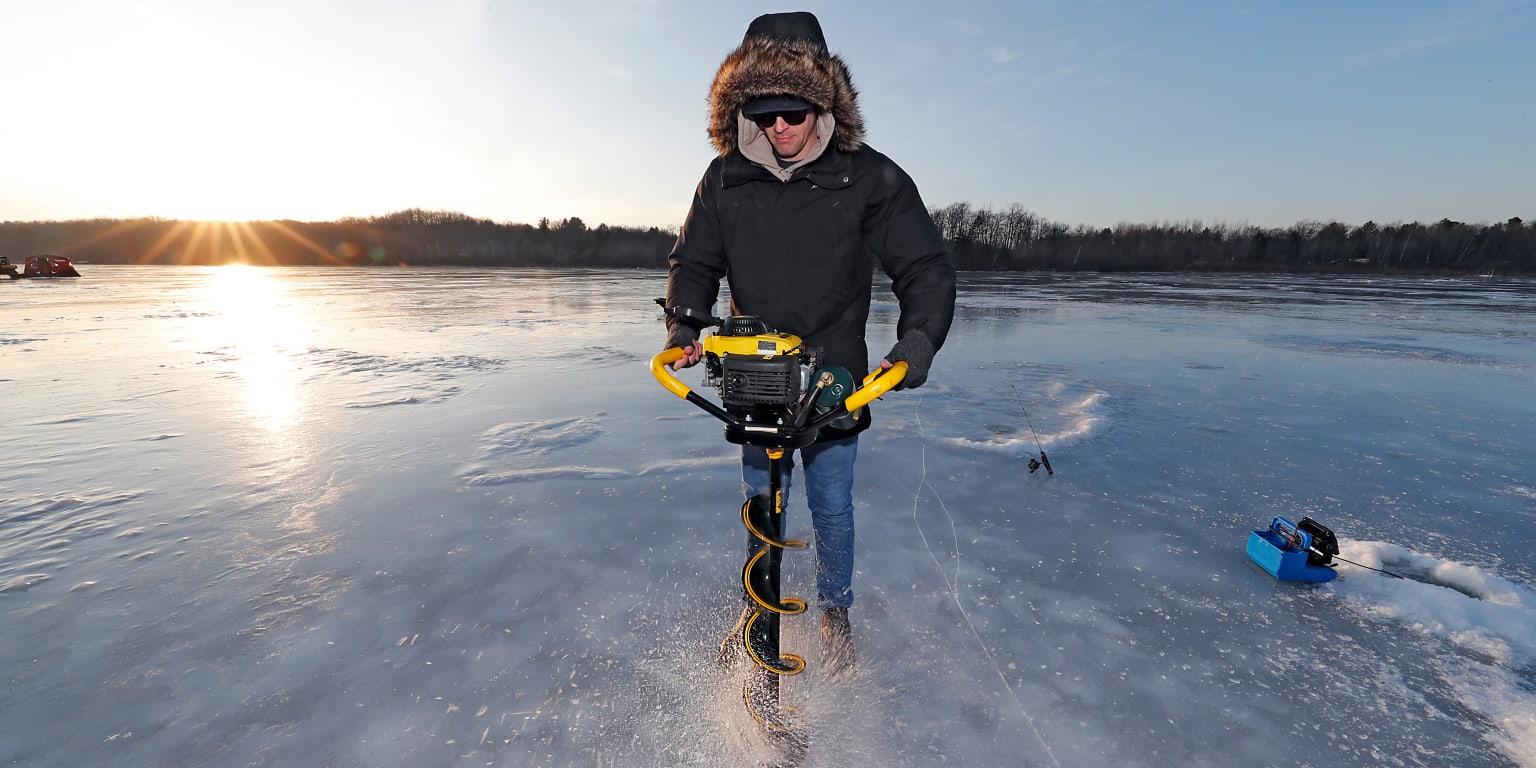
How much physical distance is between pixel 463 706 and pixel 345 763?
12.3 inches

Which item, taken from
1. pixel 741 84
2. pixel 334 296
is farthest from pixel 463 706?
pixel 334 296

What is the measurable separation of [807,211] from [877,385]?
0.66 metres

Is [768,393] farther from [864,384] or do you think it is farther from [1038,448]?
[1038,448]

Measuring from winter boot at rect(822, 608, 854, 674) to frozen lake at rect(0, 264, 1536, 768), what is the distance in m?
0.07

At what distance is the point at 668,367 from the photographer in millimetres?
1677

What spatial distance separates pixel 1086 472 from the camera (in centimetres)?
377

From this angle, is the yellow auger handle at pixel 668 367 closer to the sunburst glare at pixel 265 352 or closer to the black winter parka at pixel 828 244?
the black winter parka at pixel 828 244

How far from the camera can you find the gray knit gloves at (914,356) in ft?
4.95

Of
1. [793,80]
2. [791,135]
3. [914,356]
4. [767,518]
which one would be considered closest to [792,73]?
[793,80]

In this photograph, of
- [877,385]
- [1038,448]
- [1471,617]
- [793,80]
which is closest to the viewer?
[877,385]

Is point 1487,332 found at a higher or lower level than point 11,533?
higher

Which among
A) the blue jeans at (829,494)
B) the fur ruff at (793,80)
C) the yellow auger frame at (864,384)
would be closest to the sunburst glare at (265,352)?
the blue jeans at (829,494)

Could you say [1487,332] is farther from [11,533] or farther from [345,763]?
[11,533]

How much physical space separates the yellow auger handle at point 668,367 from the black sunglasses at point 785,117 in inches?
28.6
